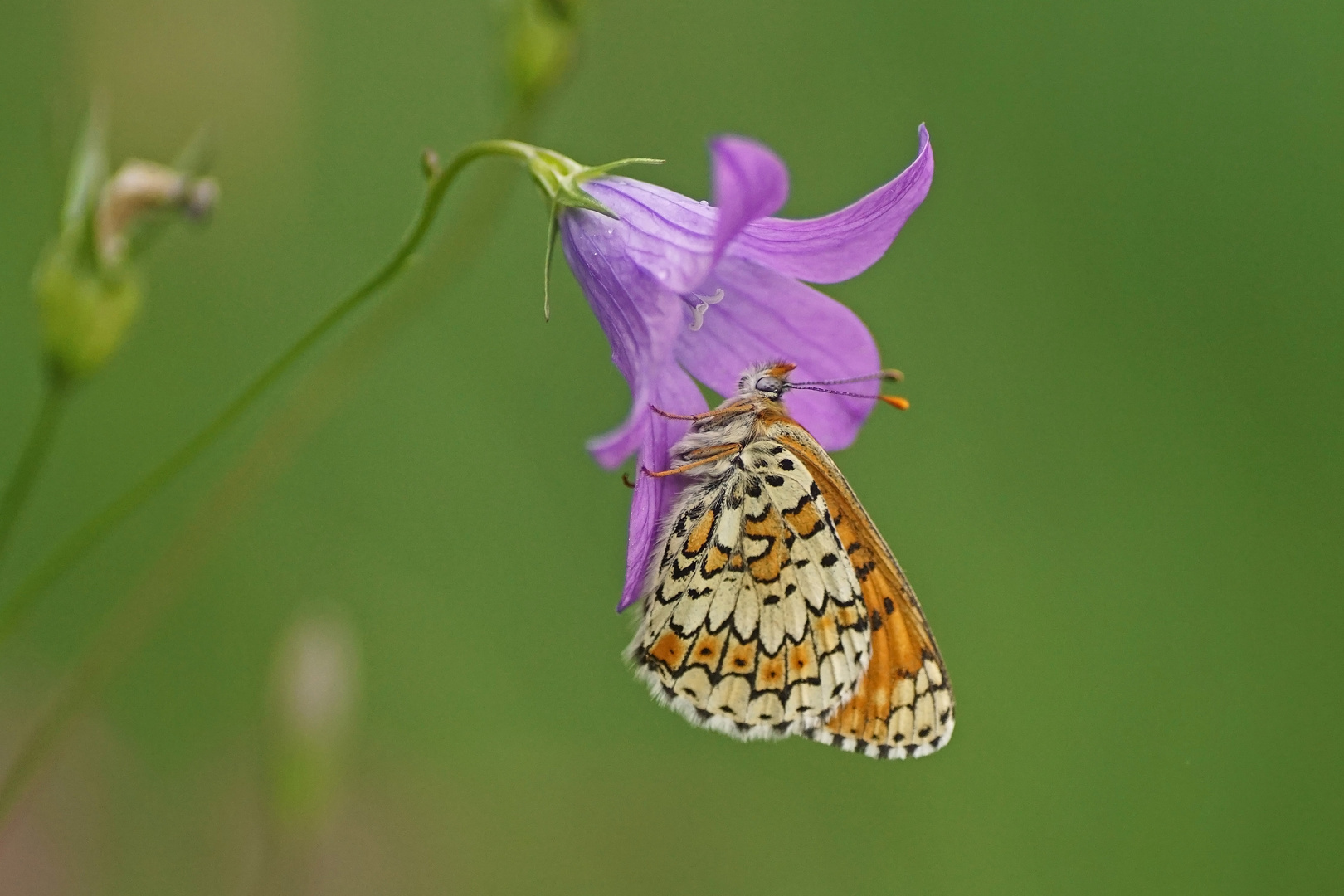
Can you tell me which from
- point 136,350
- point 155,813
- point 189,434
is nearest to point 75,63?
point 136,350

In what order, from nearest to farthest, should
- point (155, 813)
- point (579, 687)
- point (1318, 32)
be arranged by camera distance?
point (155, 813), point (579, 687), point (1318, 32)

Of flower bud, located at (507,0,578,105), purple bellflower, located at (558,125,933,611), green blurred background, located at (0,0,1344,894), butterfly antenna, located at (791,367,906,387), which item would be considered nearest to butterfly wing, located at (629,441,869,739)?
purple bellflower, located at (558,125,933,611)

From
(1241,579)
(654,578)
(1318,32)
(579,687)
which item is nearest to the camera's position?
(654,578)

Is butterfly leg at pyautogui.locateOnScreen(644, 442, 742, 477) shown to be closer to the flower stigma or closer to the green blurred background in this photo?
the flower stigma

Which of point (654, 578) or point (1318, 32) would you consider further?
point (1318, 32)

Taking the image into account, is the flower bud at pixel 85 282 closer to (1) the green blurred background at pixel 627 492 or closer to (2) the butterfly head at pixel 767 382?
(2) the butterfly head at pixel 767 382

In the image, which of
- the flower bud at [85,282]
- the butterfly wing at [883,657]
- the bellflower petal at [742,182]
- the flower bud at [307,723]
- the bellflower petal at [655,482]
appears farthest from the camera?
the flower bud at [307,723]

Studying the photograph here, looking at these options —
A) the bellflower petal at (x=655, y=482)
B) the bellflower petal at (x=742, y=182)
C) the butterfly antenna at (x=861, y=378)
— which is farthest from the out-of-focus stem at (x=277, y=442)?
the bellflower petal at (x=742, y=182)

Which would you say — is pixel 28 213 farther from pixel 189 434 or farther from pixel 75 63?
pixel 189 434
